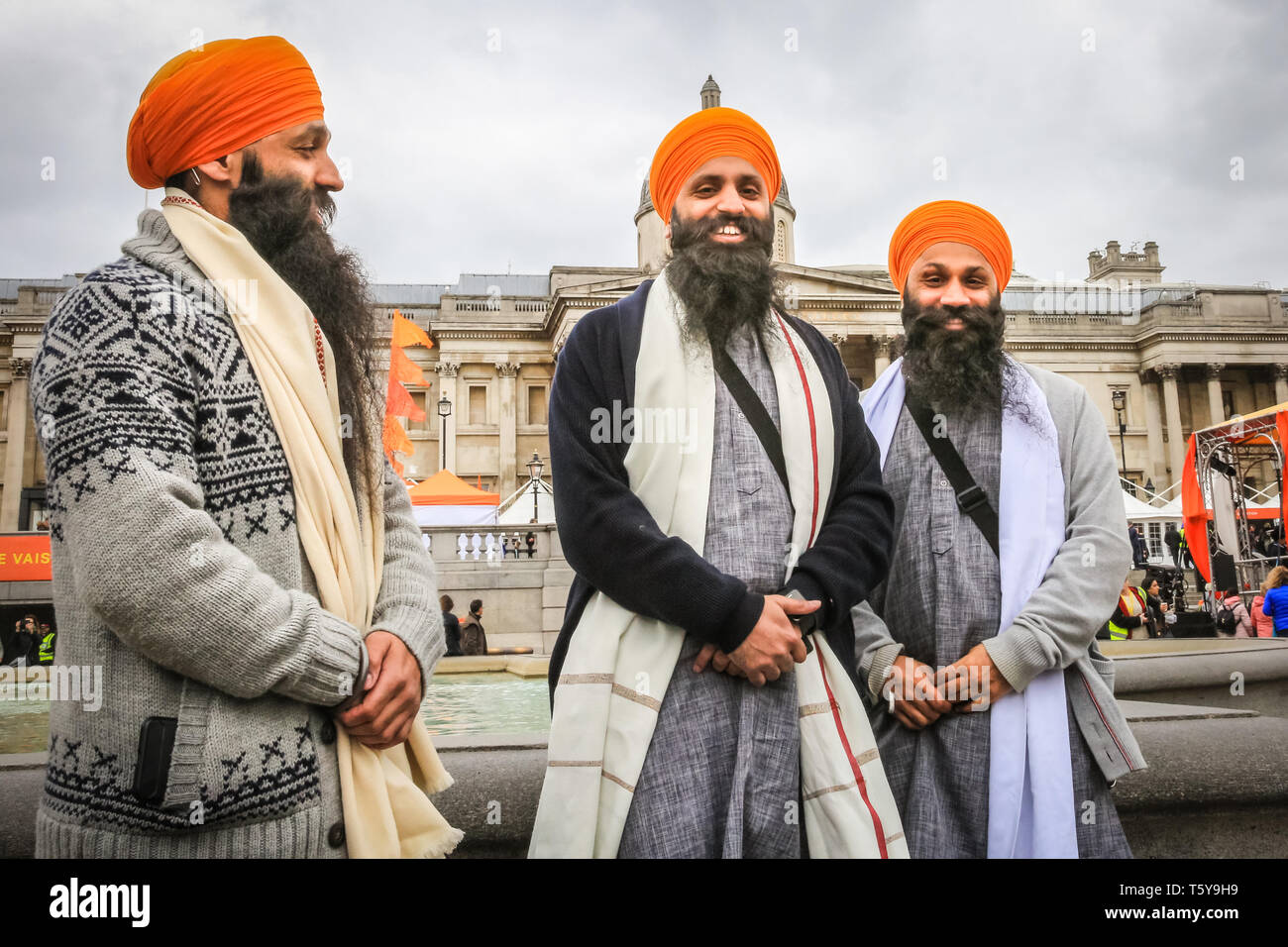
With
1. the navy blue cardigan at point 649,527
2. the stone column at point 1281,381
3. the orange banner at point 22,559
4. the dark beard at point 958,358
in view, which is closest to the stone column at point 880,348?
the stone column at point 1281,381

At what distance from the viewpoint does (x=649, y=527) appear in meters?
1.97

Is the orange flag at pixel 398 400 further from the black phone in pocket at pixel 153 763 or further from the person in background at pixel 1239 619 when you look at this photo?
the black phone in pocket at pixel 153 763

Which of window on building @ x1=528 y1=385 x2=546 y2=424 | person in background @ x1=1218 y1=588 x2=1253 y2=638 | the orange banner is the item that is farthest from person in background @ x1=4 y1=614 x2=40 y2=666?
A: window on building @ x1=528 y1=385 x2=546 y2=424

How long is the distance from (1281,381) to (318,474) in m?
58.2

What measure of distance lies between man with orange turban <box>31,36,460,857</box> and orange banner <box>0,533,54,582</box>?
20027mm

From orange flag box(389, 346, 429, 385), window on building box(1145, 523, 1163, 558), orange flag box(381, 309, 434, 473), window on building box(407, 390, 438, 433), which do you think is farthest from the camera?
window on building box(407, 390, 438, 433)

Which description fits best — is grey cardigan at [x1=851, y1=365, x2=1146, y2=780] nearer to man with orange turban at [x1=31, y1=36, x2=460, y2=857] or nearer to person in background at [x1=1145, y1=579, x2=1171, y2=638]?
man with orange turban at [x1=31, y1=36, x2=460, y2=857]

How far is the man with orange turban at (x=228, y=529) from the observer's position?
1501 mm

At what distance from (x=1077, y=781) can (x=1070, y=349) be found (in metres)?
50.6

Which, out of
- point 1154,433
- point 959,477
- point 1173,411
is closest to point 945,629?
point 959,477

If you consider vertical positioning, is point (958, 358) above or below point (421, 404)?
below

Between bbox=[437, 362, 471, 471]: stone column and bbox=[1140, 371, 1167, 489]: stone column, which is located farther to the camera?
bbox=[1140, 371, 1167, 489]: stone column

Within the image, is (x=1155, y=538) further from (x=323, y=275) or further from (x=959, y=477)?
(x=323, y=275)

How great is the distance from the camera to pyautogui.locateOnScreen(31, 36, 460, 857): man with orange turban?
1501 mm
